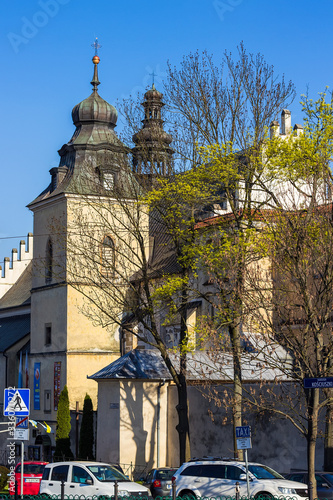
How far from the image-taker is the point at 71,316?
154 ft

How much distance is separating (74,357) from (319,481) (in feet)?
82.0

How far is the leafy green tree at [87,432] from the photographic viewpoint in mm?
41588

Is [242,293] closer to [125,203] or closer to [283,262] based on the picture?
[283,262]

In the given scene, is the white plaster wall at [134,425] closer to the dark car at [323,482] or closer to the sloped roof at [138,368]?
the sloped roof at [138,368]

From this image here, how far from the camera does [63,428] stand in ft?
146

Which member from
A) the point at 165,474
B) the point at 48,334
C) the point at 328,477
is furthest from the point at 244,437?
the point at 48,334

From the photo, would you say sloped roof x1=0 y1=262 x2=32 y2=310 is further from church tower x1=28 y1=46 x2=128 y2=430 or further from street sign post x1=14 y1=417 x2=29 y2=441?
street sign post x1=14 y1=417 x2=29 y2=441

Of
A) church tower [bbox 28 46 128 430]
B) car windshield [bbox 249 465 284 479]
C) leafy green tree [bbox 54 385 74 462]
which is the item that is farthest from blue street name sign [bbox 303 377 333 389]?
church tower [bbox 28 46 128 430]

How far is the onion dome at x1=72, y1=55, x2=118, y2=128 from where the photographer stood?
49.7 metres

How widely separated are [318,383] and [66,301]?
3105 centimetres

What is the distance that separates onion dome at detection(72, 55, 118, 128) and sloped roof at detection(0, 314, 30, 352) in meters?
16.1

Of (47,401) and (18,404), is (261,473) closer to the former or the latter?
(18,404)

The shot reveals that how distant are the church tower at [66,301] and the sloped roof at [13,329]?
6948mm

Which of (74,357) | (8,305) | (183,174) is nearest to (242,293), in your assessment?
(183,174)
